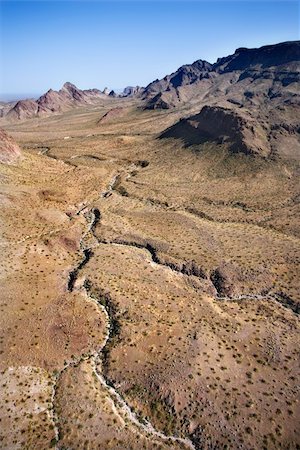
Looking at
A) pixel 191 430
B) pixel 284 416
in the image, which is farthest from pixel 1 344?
pixel 284 416

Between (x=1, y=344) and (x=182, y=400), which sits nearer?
(x=182, y=400)

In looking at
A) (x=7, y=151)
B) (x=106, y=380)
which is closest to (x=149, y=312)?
(x=106, y=380)

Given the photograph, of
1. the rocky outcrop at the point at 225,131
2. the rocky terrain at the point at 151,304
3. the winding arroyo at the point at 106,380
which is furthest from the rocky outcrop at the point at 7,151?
the rocky outcrop at the point at 225,131

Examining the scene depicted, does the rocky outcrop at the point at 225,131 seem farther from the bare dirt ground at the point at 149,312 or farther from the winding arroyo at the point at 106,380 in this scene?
the winding arroyo at the point at 106,380

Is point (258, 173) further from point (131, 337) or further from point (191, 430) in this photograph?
point (191, 430)

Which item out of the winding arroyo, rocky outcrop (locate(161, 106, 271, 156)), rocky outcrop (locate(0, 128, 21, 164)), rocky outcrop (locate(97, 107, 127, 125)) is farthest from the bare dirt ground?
rocky outcrop (locate(97, 107, 127, 125))
